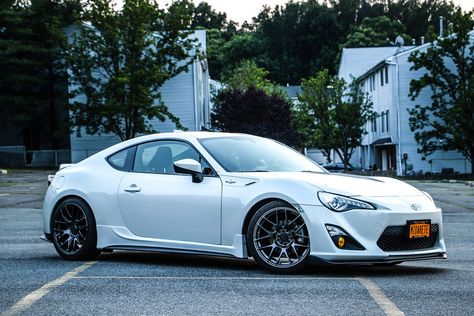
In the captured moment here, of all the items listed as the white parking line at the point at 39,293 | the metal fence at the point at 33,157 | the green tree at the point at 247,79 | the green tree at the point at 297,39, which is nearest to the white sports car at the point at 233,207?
the white parking line at the point at 39,293

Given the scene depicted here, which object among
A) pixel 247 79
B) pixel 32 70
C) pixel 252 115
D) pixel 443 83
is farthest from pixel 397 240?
pixel 247 79

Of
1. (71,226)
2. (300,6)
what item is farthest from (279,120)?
(71,226)

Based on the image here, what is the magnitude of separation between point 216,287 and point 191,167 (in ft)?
5.91

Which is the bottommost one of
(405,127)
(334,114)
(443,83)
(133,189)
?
(133,189)

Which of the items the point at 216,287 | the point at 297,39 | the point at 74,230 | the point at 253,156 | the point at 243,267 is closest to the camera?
the point at 216,287

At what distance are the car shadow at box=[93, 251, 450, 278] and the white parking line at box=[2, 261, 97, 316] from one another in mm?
998

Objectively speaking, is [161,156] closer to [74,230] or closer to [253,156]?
[253,156]

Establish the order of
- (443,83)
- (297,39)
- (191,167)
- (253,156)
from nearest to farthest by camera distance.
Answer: (191,167)
(253,156)
(443,83)
(297,39)

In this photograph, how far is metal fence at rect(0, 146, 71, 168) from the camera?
211ft

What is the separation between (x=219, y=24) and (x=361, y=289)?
12476 cm

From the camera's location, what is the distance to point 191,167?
31.2ft

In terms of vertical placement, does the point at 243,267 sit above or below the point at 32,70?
below

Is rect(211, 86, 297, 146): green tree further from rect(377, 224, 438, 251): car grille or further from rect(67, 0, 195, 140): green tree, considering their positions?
rect(377, 224, 438, 251): car grille

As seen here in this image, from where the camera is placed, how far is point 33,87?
6831 centimetres
